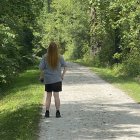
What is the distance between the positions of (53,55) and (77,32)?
45933 millimetres

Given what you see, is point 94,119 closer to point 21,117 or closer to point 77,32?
point 21,117

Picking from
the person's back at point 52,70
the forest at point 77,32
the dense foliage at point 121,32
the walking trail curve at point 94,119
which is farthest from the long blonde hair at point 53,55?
the dense foliage at point 121,32

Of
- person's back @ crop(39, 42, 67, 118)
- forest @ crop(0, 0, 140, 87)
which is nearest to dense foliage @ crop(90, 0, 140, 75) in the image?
forest @ crop(0, 0, 140, 87)

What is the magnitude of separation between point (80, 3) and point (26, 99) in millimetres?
42224

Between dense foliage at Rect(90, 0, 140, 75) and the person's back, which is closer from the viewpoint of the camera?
the person's back

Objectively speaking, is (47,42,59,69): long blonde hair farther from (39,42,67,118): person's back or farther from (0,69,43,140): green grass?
(0,69,43,140): green grass

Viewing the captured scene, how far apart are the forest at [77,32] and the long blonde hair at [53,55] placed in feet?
16.4

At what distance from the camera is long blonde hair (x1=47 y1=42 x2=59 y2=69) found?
39.7 ft

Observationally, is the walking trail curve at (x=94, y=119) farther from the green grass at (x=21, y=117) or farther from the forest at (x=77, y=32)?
the forest at (x=77, y=32)

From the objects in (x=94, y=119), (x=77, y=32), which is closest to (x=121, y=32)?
(x=94, y=119)

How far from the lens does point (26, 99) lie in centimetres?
1734

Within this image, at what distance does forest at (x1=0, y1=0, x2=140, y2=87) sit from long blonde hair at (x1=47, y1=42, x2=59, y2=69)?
498cm

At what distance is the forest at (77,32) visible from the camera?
2107cm

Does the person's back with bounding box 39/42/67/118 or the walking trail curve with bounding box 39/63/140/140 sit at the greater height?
the person's back with bounding box 39/42/67/118
